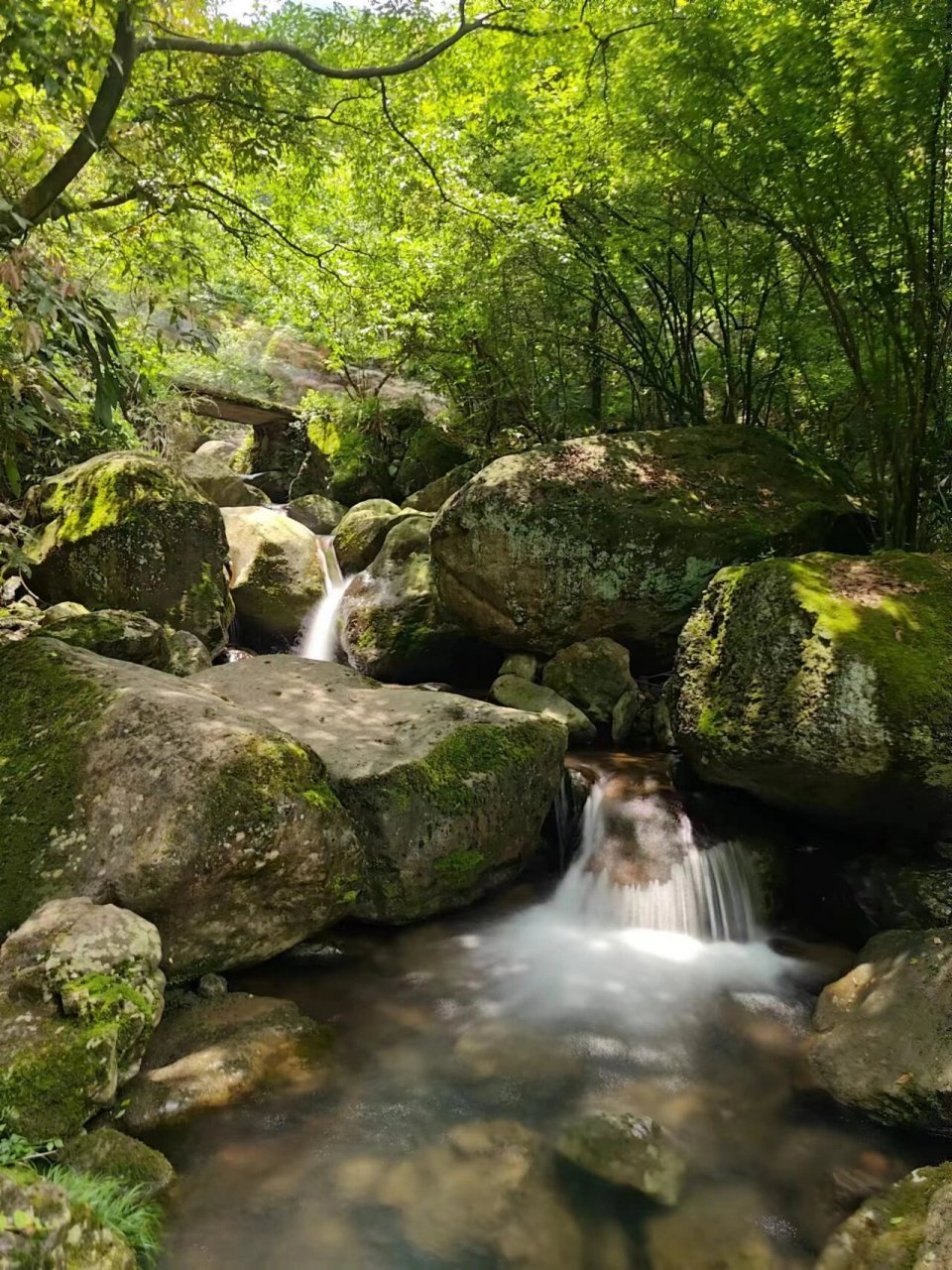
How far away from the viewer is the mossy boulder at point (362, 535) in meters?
11.1

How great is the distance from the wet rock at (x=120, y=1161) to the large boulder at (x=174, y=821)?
0.95m

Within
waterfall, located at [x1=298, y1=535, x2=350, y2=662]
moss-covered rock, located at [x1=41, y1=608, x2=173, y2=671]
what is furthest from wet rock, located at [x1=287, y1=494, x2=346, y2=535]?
moss-covered rock, located at [x1=41, y1=608, x2=173, y2=671]

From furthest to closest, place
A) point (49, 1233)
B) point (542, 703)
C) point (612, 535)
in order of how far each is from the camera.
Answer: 1. point (612, 535)
2. point (542, 703)
3. point (49, 1233)

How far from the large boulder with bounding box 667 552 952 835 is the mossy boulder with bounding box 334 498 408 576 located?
22.2ft

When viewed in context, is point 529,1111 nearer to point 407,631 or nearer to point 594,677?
point 594,677

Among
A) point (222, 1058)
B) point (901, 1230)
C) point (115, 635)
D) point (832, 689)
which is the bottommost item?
point (222, 1058)

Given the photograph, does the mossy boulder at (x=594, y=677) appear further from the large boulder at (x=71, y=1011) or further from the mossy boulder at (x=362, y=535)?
the large boulder at (x=71, y=1011)

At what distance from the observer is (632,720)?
7.26 meters

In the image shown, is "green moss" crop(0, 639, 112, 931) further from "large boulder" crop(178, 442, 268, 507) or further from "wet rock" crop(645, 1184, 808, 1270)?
"large boulder" crop(178, 442, 268, 507)

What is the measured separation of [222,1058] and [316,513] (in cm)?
1141

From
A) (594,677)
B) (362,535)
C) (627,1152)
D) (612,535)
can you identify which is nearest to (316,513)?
(362,535)

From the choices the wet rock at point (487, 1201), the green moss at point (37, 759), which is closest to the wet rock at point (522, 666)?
the green moss at point (37, 759)

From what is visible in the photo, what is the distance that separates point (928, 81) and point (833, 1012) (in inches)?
239

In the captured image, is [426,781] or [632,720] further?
[632,720]
